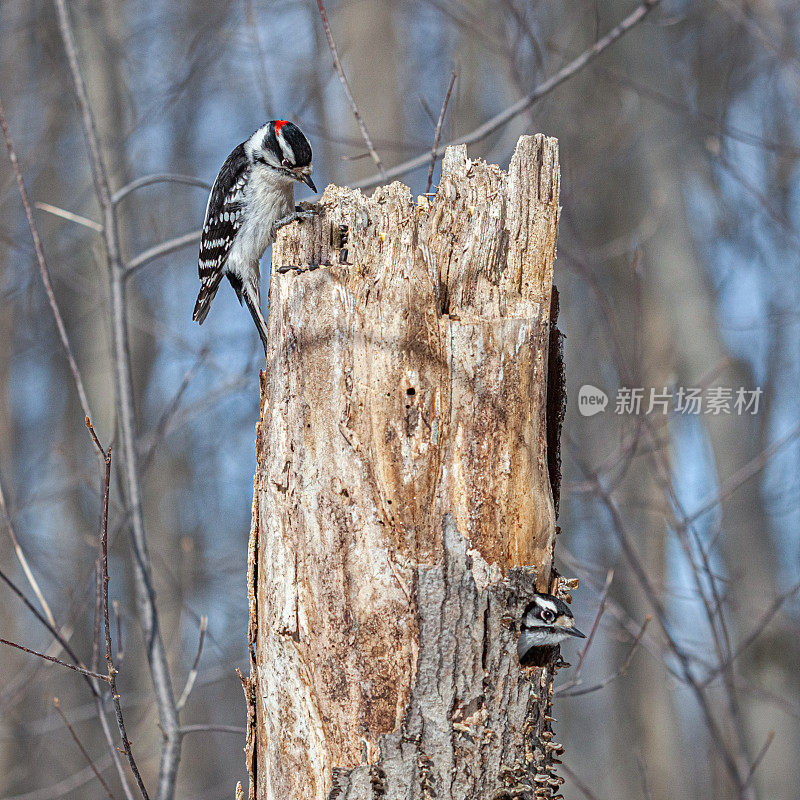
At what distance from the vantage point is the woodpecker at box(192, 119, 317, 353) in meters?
3.17

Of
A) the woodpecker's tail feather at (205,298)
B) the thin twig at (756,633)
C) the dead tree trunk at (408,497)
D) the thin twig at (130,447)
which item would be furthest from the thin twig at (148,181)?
the thin twig at (756,633)

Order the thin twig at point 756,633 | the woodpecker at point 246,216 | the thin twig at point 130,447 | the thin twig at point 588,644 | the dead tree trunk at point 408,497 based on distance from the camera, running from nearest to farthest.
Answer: the dead tree trunk at point 408,497
the thin twig at point 588,644
the thin twig at point 130,447
the thin twig at point 756,633
the woodpecker at point 246,216

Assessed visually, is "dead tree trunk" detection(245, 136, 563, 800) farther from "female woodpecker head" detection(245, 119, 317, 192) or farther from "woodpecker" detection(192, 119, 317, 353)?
"woodpecker" detection(192, 119, 317, 353)

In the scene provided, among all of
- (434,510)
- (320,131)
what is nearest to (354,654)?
(434,510)

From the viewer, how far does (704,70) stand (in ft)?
26.3

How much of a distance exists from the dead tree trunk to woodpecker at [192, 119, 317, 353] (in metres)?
1.27

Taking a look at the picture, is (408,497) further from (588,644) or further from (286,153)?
(286,153)

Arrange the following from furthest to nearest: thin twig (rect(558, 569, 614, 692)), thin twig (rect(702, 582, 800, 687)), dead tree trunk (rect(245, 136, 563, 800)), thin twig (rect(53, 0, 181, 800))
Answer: thin twig (rect(702, 582, 800, 687)) → thin twig (rect(53, 0, 181, 800)) → thin twig (rect(558, 569, 614, 692)) → dead tree trunk (rect(245, 136, 563, 800))

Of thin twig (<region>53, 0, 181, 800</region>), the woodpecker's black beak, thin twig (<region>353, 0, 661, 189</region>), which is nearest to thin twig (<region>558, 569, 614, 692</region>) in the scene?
thin twig (<region>53, 0, 181, 800</region>)

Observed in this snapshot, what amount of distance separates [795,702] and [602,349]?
12.4 feet

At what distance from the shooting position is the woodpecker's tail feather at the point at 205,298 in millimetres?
3287

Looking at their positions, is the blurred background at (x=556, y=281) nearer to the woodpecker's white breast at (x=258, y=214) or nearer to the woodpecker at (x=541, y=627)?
the woodpecker's white breast at (x=258, y=214)

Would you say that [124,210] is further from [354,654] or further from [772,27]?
[354,654]

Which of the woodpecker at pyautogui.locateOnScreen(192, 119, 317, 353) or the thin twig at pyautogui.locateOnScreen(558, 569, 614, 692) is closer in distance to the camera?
the thin twig at pyautogui.locateOnScreen(558, 569, 614, 692)
